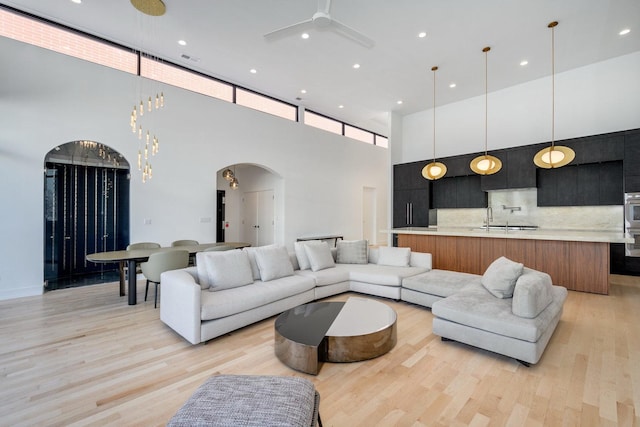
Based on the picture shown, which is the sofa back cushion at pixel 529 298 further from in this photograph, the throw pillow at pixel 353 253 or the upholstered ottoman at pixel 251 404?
the throw pillow at pixel 353 253

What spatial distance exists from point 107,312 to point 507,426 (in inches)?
173

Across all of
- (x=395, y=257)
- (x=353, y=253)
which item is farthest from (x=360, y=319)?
(x=353, y=253)

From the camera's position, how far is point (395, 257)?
4.78 m

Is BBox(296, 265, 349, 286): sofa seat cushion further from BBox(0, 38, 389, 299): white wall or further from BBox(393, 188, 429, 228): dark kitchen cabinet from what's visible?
BBox(393, 188, 429, 228): dark kitchen cabinet

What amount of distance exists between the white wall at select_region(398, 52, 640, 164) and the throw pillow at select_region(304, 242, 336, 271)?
17.1 ft

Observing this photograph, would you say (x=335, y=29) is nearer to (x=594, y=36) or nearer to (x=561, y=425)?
(x=561, y=425)

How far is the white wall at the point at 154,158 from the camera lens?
4.40 m

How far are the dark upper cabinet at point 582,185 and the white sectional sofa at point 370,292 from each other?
4.03 metres

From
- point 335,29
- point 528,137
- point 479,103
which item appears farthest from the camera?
point 479,103

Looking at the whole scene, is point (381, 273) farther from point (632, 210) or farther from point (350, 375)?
point (632, 210)

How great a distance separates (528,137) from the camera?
689 cm

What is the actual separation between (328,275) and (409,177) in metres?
5.33

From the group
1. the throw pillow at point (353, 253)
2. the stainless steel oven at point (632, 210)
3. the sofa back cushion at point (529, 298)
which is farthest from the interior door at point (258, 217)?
the stainless steel oven at point (632, 210)

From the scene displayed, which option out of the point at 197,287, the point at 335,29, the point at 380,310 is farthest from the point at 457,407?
the point at 335,29
